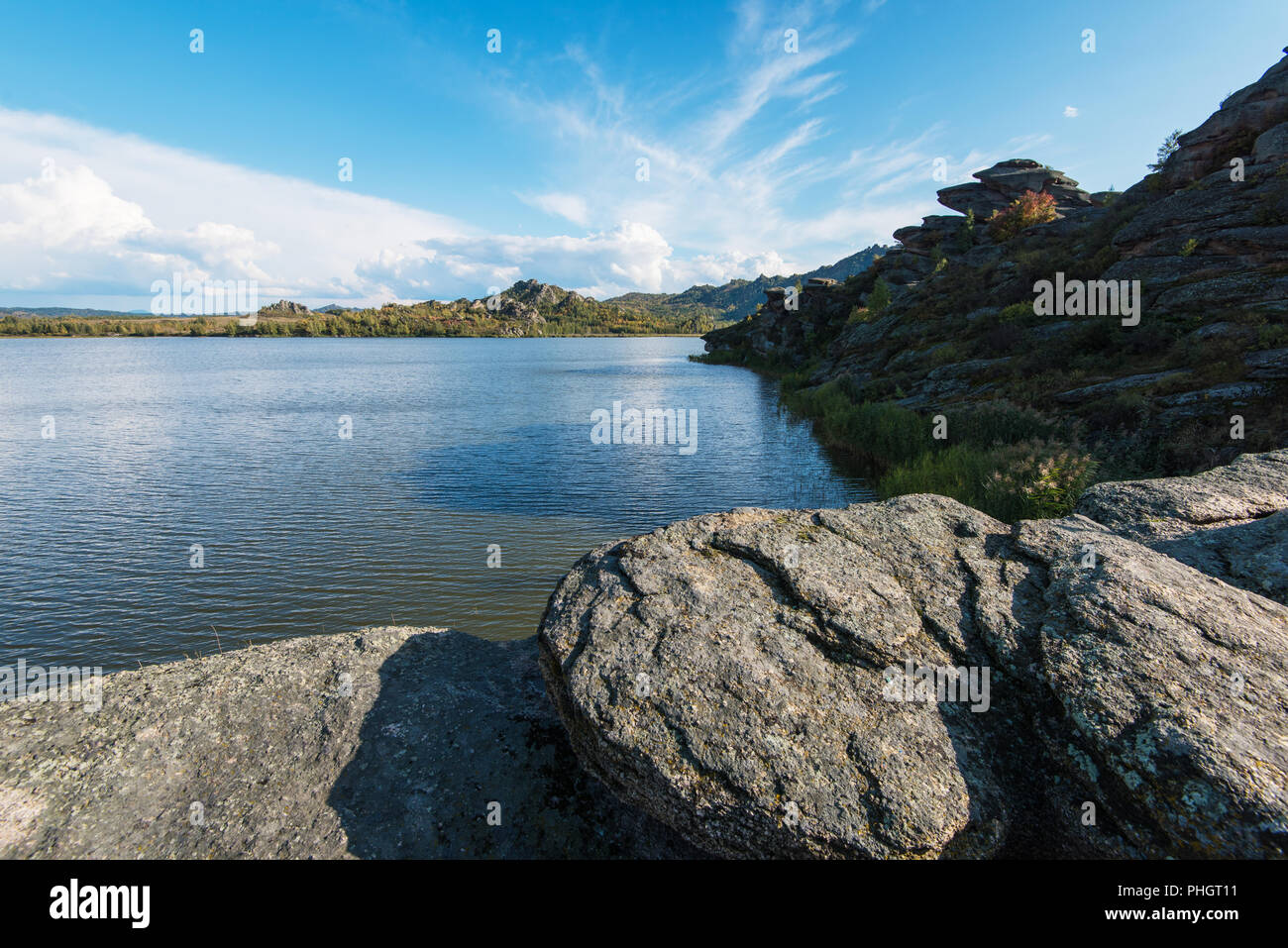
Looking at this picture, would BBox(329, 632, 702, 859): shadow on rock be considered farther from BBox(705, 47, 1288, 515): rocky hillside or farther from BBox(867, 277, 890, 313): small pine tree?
BBox(867, 277, 890, 313): small pine tree

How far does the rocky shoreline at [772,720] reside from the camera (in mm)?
4906

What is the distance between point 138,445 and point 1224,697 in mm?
46327

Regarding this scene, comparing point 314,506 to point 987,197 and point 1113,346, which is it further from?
point 987,197

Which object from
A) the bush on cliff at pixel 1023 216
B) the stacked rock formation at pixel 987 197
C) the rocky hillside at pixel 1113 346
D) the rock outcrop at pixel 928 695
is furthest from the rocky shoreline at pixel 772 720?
the stacked rock formation at pixel 987 197

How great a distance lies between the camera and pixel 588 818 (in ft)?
21.5

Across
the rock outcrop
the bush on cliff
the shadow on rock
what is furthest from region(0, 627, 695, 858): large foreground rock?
the bush on cliff

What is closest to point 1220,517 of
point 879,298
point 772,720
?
point 772,720

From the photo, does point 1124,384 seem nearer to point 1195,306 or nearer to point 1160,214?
point 1195,306

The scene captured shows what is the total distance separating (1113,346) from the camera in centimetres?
2603

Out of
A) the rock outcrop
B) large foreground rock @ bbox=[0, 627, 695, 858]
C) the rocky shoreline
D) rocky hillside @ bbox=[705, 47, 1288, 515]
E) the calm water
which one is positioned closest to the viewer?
the rock outcrop

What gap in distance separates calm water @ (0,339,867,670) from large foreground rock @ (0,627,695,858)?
6.29 metres

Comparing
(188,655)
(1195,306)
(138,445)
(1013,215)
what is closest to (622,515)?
(188,655)

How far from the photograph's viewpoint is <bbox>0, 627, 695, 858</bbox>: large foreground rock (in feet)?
20.2

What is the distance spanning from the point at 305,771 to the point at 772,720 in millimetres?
5634
